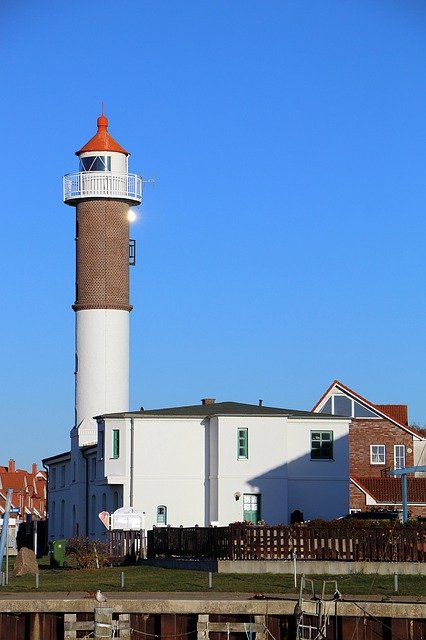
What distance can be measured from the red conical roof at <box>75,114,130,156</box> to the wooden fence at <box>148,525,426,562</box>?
3505 cm

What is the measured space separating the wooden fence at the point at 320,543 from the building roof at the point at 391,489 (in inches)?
1411

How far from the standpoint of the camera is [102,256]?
235 feet

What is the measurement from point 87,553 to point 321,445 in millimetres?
20045

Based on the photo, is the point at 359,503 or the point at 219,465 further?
the point at 359,503

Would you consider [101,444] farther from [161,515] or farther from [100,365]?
[100,365]

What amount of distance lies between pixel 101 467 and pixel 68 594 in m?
33.7

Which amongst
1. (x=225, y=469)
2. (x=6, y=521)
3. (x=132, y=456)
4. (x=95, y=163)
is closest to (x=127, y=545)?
(x=6, y=521)

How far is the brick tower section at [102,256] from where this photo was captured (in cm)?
7106

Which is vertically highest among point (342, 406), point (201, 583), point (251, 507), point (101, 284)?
point (101, 284)

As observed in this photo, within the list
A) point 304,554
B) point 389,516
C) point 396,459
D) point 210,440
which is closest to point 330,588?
point 304,554

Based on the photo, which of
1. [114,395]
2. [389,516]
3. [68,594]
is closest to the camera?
[68,594]

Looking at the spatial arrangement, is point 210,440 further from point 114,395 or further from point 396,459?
point 396,459

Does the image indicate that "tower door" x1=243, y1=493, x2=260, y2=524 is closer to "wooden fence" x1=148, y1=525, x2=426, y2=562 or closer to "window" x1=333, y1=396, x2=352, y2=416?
"window" x1=333, y1=396, x2=352, y2=416

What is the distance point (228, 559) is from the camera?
1603 inches
